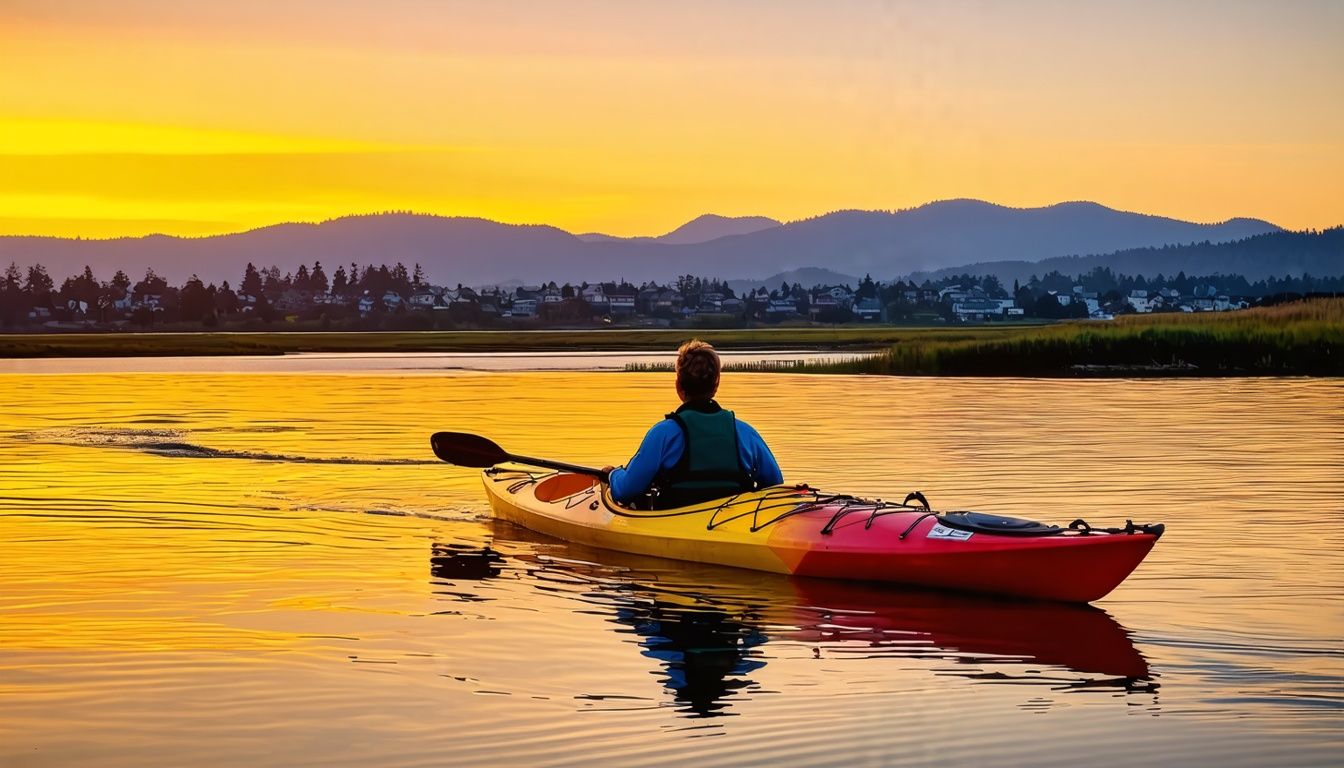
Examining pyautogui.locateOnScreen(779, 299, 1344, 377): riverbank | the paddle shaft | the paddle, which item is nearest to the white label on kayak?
the paddle shaft

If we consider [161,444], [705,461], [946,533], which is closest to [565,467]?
→ [705,461]

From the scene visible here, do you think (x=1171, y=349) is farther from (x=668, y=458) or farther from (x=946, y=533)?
(x=946, y=533)

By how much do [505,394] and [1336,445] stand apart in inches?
857

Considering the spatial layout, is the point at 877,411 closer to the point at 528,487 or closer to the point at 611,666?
the point at 528,487

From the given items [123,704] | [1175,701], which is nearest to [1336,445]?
[1175,701]

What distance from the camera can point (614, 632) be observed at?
9.48 m

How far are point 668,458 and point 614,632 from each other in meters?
2.74

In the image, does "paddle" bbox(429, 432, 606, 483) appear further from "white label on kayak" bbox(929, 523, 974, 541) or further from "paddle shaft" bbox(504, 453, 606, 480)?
"white label on kayak" bbox(929, 523, 974, 541)

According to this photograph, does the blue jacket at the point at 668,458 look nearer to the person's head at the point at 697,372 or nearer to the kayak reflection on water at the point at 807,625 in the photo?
the person's head at the point at 697,372

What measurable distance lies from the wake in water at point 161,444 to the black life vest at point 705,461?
29.3 ft

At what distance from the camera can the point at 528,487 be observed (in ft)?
50.5

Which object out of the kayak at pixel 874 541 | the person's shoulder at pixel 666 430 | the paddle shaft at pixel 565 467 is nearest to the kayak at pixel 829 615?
the kayak at pixel 874 541

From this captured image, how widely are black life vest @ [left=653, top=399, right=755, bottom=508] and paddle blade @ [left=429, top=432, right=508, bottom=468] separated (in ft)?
14.3

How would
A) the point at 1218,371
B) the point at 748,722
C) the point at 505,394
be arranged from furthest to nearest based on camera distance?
the point at 1218,371 → the point at 505,394 → the point at 748,722
